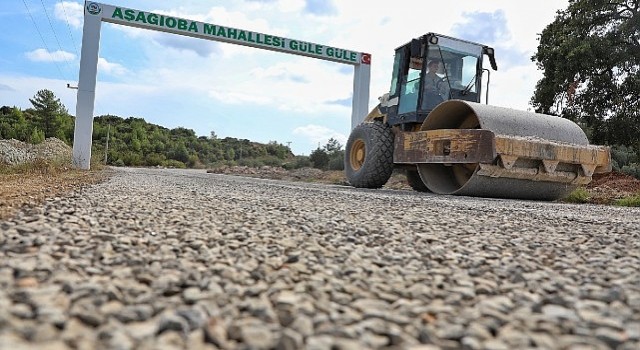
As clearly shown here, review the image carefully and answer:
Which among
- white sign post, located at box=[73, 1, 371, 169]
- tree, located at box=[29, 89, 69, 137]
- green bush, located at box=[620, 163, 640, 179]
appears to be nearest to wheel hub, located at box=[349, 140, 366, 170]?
white sign post, located at box=[73, 1, 371, 169]

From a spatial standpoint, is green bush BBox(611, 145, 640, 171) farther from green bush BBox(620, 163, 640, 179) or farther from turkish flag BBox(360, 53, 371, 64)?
turkish flag BBox(360, 53, 371, 64)

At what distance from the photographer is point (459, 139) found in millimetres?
6199

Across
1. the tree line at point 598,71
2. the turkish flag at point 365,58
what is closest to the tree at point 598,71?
the tree line at point 598,71

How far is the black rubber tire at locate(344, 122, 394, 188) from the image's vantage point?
8.01 m

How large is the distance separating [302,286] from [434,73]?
22.1 feet

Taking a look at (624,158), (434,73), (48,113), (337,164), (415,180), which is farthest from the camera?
(48,113)

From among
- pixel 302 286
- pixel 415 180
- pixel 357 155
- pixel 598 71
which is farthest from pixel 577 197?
pixel 598 71

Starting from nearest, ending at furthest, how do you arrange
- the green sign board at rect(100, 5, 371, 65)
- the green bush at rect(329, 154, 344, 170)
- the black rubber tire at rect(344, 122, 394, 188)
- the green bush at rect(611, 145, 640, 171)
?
the black rubber tire at rect(344, 122, 394, 188) < the green bush at rect(611, 145, 640, 171) < the green sign board at rect(100, 5, 371, 65) < the green bush at rect(329, 154, 344, 170)

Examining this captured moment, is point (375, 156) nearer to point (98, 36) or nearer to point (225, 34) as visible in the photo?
point (225, 34)

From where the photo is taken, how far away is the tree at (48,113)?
98.7ft

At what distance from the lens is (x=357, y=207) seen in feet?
13.3

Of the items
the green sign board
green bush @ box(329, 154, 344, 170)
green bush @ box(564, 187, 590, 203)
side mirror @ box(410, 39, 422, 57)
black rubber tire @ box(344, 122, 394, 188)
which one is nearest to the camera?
green bush @ box(564, 187, 590, 203)

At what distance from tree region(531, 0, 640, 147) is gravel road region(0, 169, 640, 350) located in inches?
449

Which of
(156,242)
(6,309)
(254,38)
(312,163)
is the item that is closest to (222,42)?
(254,38)
